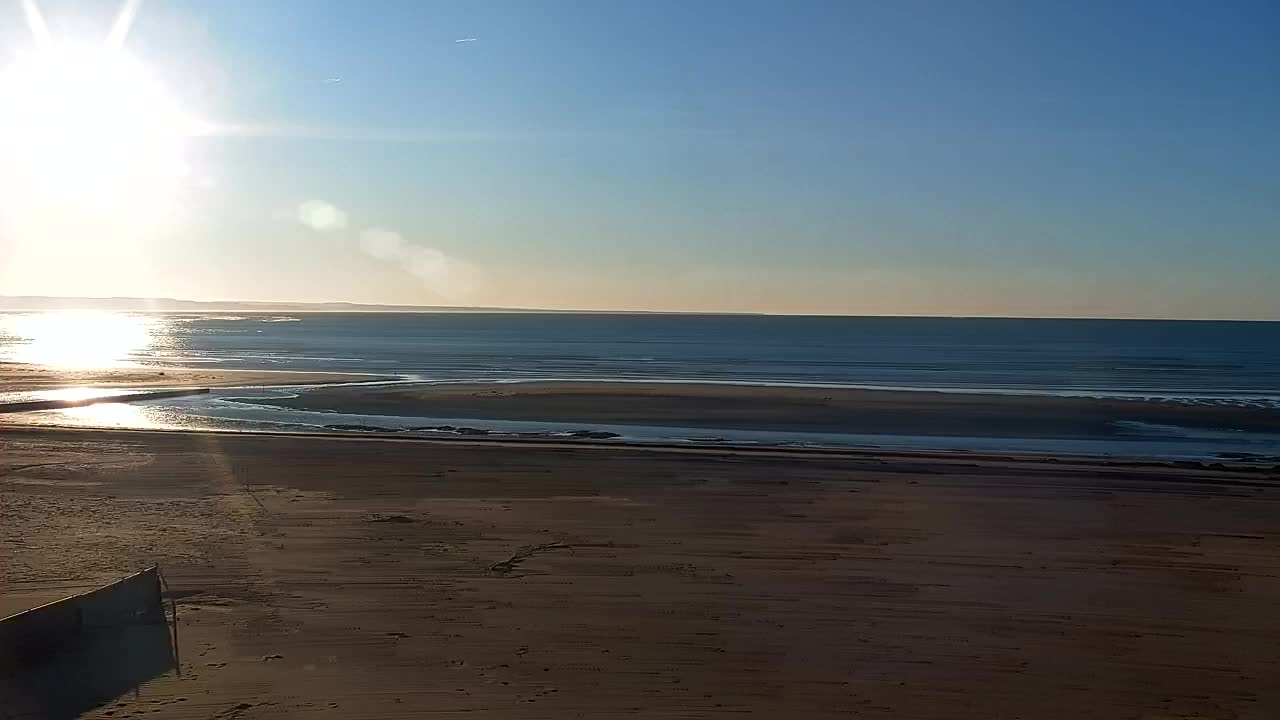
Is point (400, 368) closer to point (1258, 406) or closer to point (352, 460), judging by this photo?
point (352, 460)

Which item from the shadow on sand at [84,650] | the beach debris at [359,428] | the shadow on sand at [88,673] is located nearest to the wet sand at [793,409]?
the beach debris at [359,428]

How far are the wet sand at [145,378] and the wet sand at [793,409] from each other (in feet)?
25.7

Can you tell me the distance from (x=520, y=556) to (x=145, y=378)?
5088 cm

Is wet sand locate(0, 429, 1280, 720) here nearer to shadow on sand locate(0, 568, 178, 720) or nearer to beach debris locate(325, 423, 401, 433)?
shadow on sand locate(0, 568, 178, 720)

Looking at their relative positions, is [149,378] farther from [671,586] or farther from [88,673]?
[88,673]

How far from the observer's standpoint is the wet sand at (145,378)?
52844mm

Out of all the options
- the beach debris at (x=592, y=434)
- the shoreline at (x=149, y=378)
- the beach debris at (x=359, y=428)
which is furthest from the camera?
the shoreline at (x=149, y=378)

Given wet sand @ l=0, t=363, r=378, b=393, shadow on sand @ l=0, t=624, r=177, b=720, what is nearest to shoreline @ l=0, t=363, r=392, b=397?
wet sand @ l=0, t=363, r=378, b=393

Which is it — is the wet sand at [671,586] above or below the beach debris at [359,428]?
below

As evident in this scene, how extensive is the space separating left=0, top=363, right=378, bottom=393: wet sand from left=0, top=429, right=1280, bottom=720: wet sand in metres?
31.0

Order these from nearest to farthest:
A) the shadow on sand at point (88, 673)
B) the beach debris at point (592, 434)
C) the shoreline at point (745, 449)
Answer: the shadow on sand at point (88, 673), the shoreline at point (745, 449), the beach debris at point (592, 434)

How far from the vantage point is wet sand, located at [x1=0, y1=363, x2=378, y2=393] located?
173 feet

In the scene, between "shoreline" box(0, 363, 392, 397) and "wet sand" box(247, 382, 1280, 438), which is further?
"shoreline" box(0, 363, 392, 397)

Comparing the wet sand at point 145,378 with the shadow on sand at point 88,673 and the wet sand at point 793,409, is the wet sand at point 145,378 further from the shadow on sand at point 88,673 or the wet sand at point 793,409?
the shadow on sand at point 88,673
